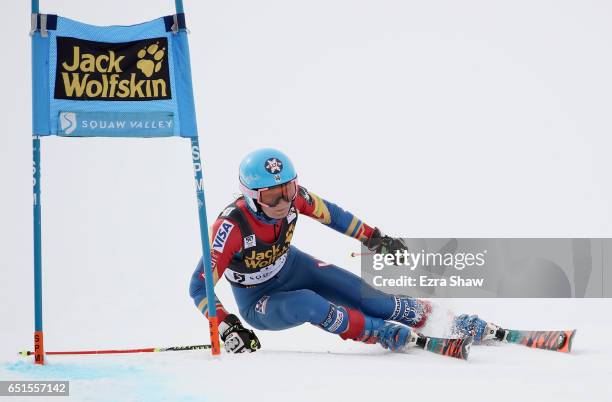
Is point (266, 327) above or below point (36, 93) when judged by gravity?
below

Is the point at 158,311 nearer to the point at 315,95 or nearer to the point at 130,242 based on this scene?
the point at 130,242

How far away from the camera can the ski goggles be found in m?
5.14

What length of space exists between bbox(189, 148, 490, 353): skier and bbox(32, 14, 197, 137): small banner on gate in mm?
687

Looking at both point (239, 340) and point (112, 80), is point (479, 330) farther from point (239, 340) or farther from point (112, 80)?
point (112, 80)

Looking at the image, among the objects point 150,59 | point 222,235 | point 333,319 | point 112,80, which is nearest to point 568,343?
point 333,319

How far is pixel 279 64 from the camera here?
1694cm

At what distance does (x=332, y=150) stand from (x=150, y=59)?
9.78 metres

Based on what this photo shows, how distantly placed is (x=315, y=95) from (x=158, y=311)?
9.15 meters

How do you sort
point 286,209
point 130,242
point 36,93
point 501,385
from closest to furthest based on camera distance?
point 501,385 → point 36,93 → point 286,209 → point 130,242

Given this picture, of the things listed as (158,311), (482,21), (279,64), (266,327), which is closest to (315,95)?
(279,64)

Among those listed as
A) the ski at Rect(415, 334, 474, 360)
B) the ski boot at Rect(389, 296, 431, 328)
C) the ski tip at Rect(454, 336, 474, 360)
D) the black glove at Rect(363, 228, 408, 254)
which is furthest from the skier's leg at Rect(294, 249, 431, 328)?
the ski tip at Rect(454, 336, 474, 360)

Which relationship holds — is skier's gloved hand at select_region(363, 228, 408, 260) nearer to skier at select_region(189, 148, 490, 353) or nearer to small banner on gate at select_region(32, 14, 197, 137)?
skier at select_region(189, 148, 490, 353)

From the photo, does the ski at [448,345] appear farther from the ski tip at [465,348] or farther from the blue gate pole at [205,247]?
the blue gate pole at [205,247]

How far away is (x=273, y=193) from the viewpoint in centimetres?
515
